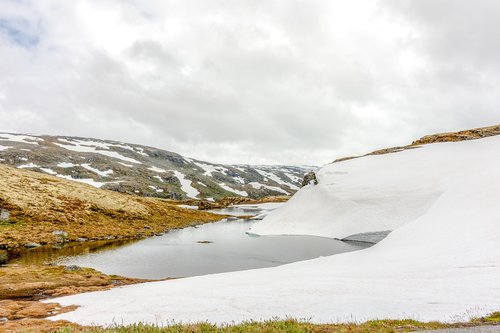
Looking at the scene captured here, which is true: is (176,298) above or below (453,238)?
below

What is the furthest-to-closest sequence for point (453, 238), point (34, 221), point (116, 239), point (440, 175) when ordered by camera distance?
point (116, 239)
point (34, 221)
point (440, 175)
point (453, 238)

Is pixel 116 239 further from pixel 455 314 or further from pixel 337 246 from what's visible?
pixel 455 314

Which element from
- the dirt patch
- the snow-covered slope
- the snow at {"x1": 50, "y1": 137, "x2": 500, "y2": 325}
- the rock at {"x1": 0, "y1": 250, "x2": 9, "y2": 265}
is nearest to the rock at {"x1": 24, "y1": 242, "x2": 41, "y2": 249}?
the rock at {"x1": 0, "y1": 250, "x2": 9, "y2": 265}

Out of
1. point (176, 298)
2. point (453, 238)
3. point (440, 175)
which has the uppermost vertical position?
point (440, 175)

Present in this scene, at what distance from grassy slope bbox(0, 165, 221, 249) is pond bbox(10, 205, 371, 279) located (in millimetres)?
9719

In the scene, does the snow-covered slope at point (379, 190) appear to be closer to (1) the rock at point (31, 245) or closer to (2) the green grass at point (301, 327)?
(2) the green grass at point (301, 327)

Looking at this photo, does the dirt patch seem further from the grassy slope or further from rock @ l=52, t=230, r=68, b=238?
the grassy slope

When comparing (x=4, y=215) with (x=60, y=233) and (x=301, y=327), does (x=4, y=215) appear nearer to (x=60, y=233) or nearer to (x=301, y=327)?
(x=60, y=233)

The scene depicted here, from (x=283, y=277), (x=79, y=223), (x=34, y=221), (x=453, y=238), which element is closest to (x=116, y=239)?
(x=79, y=223)

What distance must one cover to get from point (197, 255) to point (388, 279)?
29.6 meters

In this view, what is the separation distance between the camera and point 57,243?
5394cm

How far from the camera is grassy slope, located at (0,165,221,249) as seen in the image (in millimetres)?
55156

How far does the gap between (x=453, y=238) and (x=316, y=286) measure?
16122mm

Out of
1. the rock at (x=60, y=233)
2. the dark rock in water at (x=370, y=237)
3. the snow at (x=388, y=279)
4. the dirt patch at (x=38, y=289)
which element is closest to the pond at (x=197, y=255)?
the dark rock in water at (x=370, y=237)
